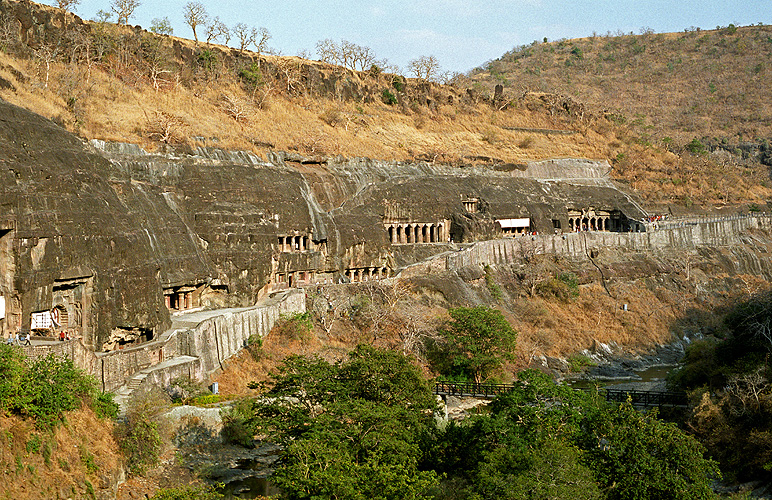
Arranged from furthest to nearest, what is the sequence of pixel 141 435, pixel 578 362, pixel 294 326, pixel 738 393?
pixel 578 362 < pixel 294 326 < pixel 738 393 < pixel 141 435

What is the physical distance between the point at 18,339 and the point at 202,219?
17524 millimetres

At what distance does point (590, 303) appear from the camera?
61.8 meters

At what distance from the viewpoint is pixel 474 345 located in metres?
45.2

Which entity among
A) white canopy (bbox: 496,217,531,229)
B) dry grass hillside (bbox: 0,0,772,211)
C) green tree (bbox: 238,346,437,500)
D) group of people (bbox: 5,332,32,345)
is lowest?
green tree (bbox: 238,346,437,500)

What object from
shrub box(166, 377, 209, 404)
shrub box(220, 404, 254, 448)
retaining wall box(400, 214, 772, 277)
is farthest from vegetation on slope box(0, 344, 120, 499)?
retaining wall box(400, 214, 772, 277)

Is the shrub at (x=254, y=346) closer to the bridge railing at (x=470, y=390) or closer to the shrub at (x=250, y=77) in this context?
the bridge railing at (x=470, y=390)

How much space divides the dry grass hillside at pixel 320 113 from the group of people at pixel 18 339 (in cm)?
2785

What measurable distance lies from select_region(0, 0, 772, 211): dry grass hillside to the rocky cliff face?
24.5 ft

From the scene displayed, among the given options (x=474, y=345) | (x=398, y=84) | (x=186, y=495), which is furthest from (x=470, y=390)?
(x=398, y=84)

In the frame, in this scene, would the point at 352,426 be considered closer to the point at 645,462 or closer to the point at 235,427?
the point at 235,427

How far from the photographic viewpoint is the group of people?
1125 inches

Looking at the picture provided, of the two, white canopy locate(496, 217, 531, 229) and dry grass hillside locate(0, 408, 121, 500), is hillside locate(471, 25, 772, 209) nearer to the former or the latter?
white canopy locate(496, 217, 531, 229)

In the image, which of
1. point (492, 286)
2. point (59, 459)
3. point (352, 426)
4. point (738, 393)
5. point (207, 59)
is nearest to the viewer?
point (59, 459)

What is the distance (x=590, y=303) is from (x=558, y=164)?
106ft
